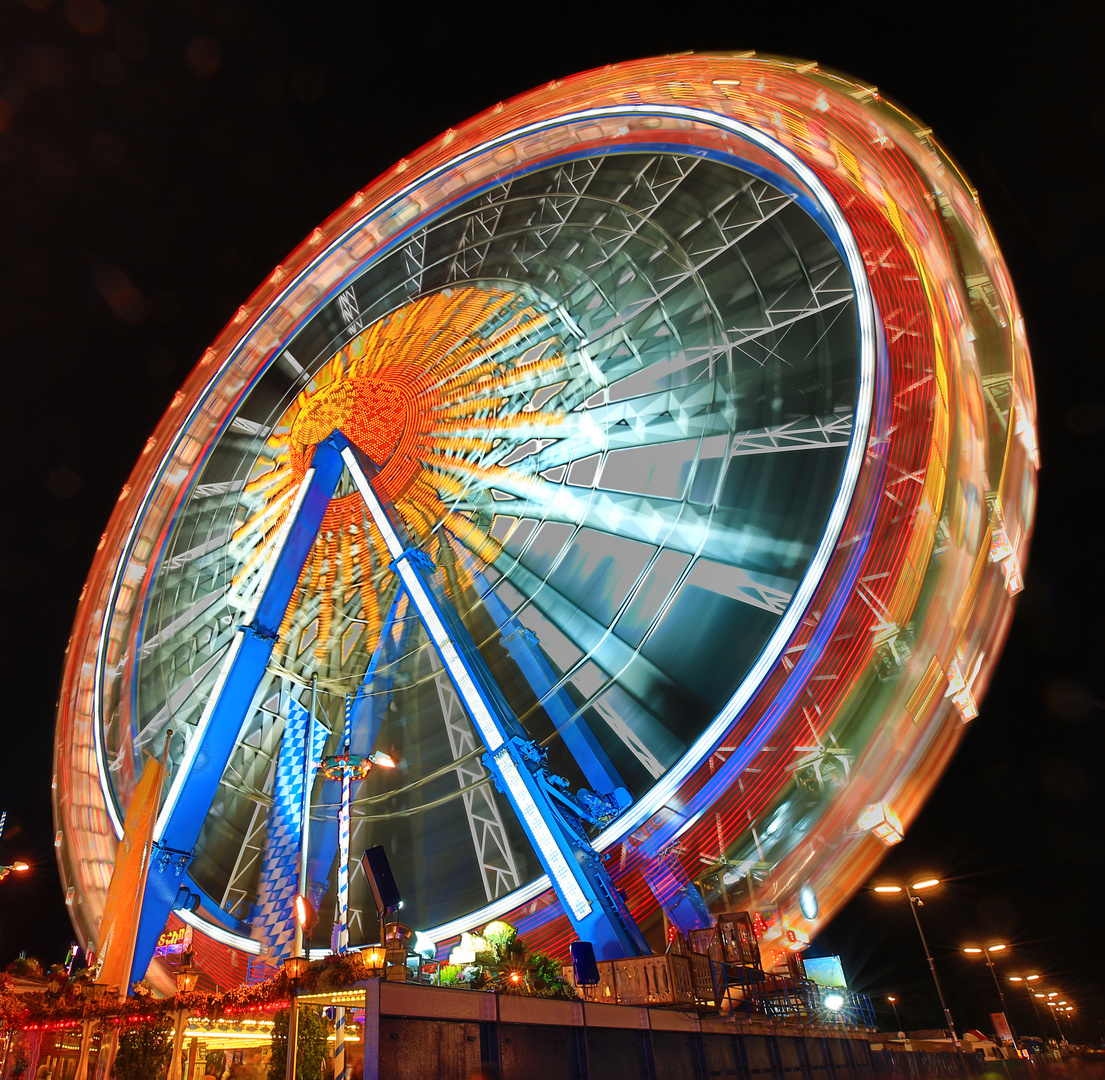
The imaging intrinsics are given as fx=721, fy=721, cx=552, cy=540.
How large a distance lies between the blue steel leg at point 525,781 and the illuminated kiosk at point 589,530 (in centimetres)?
7

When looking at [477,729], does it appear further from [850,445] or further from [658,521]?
[850,445]

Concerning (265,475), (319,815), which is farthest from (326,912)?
(265,475)

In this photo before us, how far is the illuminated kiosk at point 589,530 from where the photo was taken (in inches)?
545

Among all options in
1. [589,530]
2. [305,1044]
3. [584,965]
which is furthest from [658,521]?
[305,1044]

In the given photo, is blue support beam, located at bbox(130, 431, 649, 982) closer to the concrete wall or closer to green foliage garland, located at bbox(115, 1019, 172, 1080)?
green foliage garland, located at bbox(115, 1019, 172, 1080)

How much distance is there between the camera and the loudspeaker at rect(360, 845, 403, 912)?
10.9m

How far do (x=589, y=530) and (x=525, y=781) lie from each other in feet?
24.7

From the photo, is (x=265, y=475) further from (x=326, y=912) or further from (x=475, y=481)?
(x=326, y=912)

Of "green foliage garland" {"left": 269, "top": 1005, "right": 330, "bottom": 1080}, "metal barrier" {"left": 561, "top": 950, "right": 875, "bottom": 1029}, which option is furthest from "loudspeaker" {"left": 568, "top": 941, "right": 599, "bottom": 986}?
"green foliage garland" {"left": 269, "top": 1005, "right": 330, "bottom": 1080}

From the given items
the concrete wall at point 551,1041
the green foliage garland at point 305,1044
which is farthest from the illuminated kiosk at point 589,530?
the green foliage garland at point 305,1044

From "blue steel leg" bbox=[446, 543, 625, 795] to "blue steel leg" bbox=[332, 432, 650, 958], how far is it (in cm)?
313

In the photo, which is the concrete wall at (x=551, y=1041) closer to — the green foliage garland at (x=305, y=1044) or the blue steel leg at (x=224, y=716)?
the green foliage garland at (x=305, y=1044)

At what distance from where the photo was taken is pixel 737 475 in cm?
1761

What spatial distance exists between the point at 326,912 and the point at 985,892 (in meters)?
44.6
